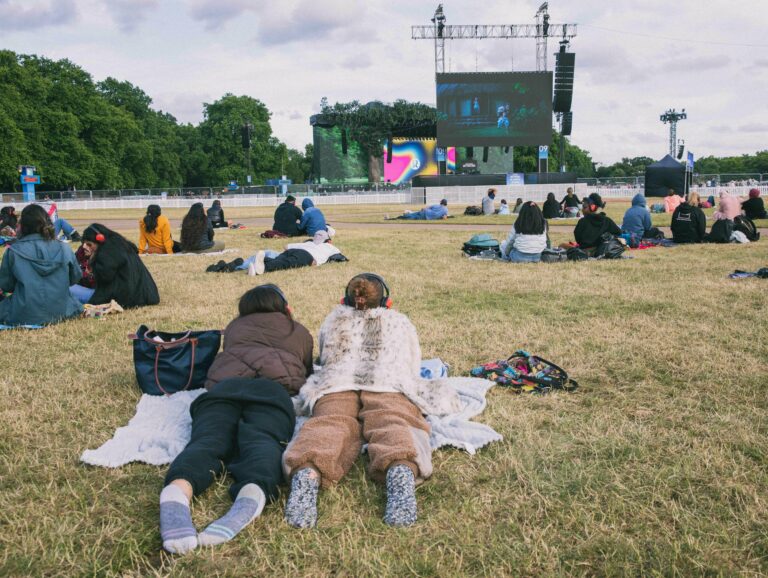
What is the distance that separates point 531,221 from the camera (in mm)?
10828

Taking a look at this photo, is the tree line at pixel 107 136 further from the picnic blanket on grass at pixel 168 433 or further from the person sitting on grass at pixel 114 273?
the picnic blanket on grass at pixel 168 433

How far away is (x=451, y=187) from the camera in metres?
41.3

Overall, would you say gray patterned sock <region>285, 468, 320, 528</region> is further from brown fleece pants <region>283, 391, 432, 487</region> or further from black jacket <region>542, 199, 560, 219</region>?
black jacket <region>542, 199, 560, 219</region>

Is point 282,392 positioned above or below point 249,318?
below

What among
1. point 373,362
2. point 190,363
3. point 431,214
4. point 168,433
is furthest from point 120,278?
point 431,214

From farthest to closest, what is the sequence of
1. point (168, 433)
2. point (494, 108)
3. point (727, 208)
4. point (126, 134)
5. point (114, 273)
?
1. point (126, 134)
2. point (494, 108)
3. point (727, 208)
4. point (114, 273)
5. point (168, 433)

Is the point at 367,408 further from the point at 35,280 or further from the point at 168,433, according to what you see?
the point at 35,280

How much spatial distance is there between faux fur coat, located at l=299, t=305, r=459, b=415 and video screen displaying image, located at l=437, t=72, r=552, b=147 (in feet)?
121

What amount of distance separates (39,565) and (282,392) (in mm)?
1363

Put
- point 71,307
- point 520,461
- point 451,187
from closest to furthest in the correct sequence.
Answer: point 520,461 → point 71,307 → point 451,187

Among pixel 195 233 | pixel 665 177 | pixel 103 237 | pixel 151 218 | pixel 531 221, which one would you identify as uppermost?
pixel 665 177

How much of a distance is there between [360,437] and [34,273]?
190 inches

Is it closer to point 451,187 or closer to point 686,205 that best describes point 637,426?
point 686,205

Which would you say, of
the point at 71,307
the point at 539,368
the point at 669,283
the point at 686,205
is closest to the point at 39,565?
the point at 539,368
